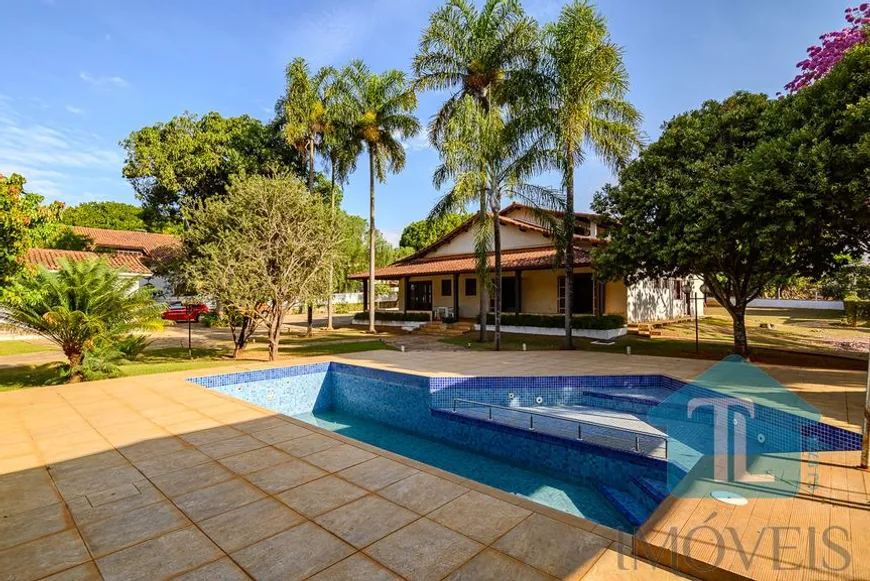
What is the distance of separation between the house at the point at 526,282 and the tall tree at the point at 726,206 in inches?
160

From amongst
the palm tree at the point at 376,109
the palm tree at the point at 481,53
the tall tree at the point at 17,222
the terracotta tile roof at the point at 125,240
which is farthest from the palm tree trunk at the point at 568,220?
the terracotta tile roof at the point at 125,240

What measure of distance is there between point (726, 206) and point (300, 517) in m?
12.6

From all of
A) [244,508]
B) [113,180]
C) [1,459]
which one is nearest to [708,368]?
[244,508]

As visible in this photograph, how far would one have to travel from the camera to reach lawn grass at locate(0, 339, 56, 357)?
16.6 meters

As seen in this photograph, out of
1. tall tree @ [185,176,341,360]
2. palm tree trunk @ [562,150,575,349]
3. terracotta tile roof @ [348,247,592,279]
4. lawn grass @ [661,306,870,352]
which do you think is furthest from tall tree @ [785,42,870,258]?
tall tree @ [185,176,341,360]

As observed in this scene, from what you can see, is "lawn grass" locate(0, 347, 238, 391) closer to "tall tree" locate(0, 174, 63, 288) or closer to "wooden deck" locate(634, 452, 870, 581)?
"tall tree" locate(0, 174, 63, 288)

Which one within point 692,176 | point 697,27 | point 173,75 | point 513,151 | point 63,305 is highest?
point 697,27

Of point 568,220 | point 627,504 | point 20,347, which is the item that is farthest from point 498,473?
point 20,347

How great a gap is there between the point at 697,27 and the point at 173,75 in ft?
60.2

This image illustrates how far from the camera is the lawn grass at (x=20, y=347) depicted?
655 inches

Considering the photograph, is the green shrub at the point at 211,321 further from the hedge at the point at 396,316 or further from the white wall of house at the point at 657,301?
the white wall of house at the point at 657,301

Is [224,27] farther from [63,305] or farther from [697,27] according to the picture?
[697,27]

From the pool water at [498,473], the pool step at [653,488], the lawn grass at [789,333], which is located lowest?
the pool water at [498,473]

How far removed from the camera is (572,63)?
48.5 feet
